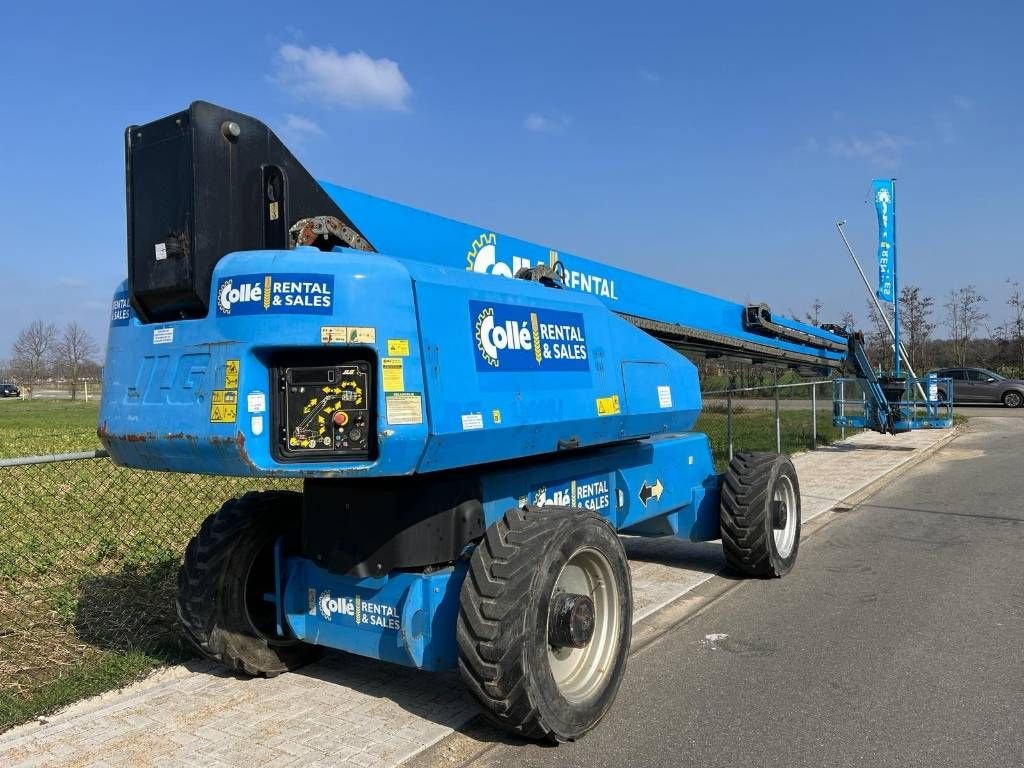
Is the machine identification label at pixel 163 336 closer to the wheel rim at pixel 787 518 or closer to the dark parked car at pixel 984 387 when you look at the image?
the wheel rim at pixel 787 518

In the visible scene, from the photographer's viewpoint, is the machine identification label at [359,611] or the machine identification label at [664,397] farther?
the machine identification label at [664,397]

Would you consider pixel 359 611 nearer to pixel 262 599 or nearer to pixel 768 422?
pixel 262 599

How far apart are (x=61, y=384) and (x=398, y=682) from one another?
263 ft

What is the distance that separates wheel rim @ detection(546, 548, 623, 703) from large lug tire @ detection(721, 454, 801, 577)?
2.45 meters

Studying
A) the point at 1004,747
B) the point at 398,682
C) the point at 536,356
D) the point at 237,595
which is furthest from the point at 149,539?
the point at 1004,747

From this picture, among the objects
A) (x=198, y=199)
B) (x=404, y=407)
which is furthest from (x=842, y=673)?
(x=198, y=199)

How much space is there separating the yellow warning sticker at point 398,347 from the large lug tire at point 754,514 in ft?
12.7

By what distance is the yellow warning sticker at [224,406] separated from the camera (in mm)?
3004

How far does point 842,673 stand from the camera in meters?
4.42

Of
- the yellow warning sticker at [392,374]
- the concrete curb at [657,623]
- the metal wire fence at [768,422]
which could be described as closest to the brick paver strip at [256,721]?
the concrete curb at [657,623]

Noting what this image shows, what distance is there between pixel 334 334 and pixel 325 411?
1.03 feet

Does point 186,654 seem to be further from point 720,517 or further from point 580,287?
point 720,517

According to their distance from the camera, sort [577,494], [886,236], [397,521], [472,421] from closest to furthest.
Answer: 1. [472,421]
2. [397,521]
3. [577,494]
4. [886,236]

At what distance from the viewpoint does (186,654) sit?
184 inches
